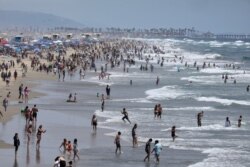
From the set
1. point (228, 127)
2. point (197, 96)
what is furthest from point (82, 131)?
point (197, 96)

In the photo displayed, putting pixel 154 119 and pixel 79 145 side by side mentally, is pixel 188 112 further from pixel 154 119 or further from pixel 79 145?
pixel 79 145

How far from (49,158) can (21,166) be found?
173 cm

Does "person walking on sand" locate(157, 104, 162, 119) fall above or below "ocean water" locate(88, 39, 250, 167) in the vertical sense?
above

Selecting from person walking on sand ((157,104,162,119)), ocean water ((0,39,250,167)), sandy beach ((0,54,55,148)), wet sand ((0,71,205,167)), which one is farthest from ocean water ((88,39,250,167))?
sandy beach ((0,54,55,148))

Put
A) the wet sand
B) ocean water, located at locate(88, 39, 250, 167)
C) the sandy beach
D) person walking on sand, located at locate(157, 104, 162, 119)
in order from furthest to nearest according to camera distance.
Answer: person walking on sand, located at locate(157, 104, 162, 119) → the sandy beach → ocean water, located at locate(88, 39, 250, 167) → the wet sand

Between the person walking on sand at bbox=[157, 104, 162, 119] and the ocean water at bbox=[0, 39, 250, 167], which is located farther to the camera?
the person walking on sand at bbox=[157, 104, 162, 119]

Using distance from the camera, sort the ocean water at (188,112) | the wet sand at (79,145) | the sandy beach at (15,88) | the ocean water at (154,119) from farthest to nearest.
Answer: the sandy beach at (15,88) → the ocean water at (188,112) → the ocean water at (154,119) → the wet sand at (79,145)

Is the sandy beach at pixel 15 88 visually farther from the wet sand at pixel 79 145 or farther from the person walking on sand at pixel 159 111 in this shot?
the person walking on sand at pixel 159 111

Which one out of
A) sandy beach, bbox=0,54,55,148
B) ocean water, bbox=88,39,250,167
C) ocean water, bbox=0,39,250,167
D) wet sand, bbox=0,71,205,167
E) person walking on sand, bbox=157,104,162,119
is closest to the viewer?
wet sand, bbox=0,71,205,167

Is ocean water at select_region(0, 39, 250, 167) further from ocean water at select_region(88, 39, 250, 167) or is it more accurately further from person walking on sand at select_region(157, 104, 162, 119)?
person walking on sand at select_region(157, 104, 162, 119)

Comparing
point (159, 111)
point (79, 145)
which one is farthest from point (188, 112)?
point (79, 145)

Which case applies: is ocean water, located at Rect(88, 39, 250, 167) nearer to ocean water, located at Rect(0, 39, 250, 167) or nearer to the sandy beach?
ocean water, located at Rect(0, 39, 250, 167)

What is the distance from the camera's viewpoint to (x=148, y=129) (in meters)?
28.8

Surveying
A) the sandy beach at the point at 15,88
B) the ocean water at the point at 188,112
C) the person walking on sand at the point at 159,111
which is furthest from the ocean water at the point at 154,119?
the sandy beach at the point at 15,88
